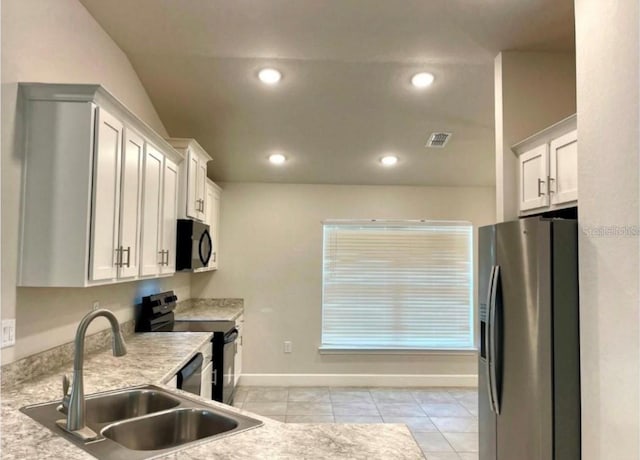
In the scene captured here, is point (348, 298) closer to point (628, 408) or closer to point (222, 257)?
point (222, 257)

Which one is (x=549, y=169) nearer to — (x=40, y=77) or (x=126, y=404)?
(x=126, y=404)

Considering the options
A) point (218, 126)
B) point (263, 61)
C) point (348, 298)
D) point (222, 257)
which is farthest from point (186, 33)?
point (348, 298)

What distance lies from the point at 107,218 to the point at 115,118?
1.67 ft

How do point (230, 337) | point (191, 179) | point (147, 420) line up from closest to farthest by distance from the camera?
point (147, 420), point (191, 179), point (230, 337)

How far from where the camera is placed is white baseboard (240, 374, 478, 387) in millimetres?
4824

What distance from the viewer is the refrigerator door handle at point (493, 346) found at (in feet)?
7.36

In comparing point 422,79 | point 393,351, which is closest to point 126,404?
point 422,79

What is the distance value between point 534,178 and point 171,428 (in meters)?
2.30

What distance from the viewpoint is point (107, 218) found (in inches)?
81.9

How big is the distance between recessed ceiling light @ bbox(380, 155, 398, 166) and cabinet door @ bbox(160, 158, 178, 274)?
206 centimetres

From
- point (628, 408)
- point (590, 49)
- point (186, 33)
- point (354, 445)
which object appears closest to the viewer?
point (354, 445)

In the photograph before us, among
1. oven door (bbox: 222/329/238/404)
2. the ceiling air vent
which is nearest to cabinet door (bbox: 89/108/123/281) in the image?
oven door (bbox: 222/329/238/404)

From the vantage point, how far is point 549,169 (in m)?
2.34

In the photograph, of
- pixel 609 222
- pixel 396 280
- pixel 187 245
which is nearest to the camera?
pixel 609 222
